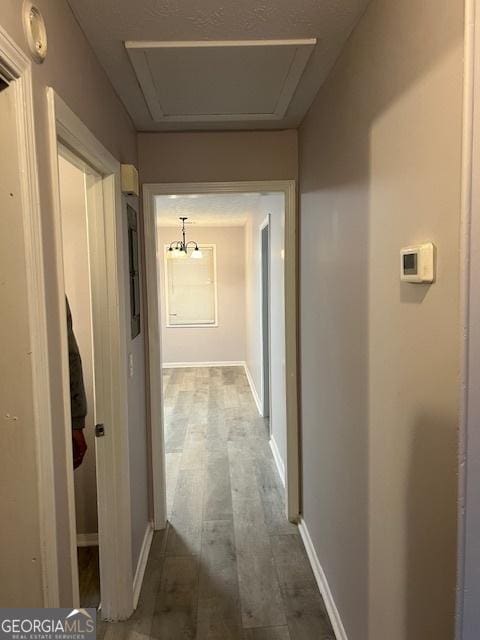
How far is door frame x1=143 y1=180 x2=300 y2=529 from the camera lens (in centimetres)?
261

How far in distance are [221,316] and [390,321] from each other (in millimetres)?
6436

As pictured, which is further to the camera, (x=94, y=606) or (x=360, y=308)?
(x=94, y=606)

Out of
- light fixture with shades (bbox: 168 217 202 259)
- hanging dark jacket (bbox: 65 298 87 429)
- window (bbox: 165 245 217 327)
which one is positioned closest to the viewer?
hanging dark jacket (bbox: 65 298 87 429)

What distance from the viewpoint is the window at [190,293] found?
760 cm

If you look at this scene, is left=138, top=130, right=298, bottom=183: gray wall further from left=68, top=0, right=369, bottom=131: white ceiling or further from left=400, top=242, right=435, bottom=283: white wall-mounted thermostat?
left=400, top=242, right=435, bottom=283: white wall-mounted thermostat

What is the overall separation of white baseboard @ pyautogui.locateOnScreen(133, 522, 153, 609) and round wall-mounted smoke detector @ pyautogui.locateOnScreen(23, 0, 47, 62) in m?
2.23

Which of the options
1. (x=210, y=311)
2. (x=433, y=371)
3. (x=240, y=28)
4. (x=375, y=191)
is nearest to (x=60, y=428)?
(x=433, y=371)

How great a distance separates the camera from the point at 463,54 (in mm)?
879

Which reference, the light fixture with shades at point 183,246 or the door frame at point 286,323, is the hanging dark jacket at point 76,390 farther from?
the light fixture with shades at point 183,246

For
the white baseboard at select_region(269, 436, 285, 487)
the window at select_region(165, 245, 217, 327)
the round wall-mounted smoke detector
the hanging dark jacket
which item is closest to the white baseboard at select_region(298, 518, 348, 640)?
the white baseboard at select_region(269, 436, 285, 487)

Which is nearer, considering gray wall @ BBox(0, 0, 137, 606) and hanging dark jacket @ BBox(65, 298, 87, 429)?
gray wall @ BBox(0, 0, 137, 606)

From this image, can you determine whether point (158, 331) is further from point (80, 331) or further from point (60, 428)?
point (60, 428)

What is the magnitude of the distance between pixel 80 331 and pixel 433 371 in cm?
201

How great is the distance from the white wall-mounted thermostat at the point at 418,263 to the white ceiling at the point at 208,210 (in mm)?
3262
